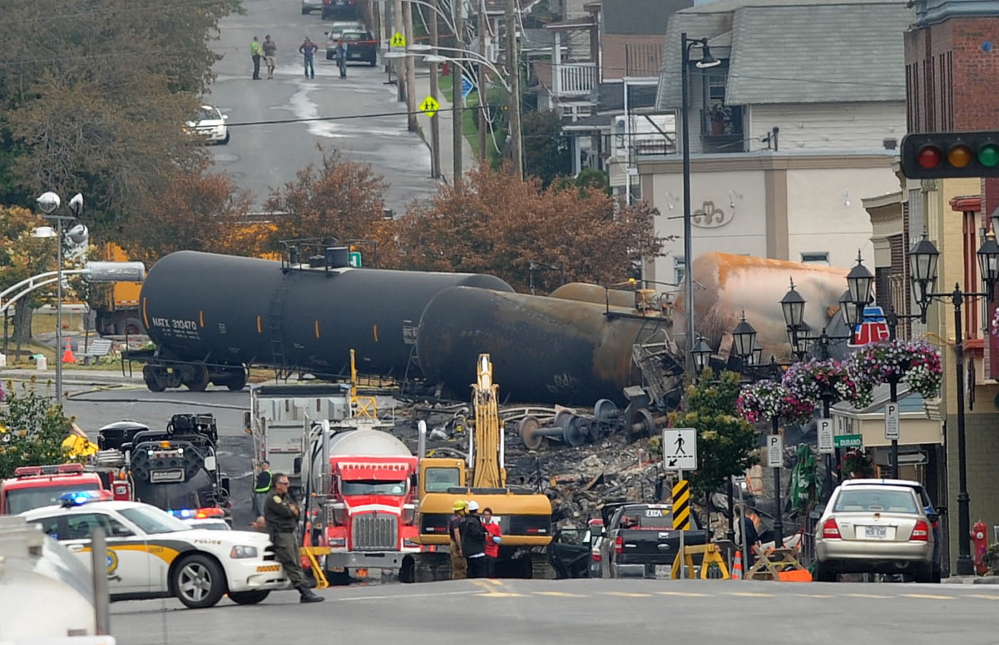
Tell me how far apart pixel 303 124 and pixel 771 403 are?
224 feet

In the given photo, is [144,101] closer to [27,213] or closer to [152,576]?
[27,213]

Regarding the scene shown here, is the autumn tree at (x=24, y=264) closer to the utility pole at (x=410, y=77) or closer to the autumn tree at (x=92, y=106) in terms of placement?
the autumn tree at (x=92, y=106)

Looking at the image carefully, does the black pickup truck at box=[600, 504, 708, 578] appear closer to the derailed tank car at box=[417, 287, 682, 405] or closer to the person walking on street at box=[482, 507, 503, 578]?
the person walking on street at box=[482, 507, 503, 578]

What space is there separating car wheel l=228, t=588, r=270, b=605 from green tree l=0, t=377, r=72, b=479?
1835 cm

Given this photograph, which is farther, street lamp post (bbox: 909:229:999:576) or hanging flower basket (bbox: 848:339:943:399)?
hanging flower basket (bbox: 848:339:943:399)

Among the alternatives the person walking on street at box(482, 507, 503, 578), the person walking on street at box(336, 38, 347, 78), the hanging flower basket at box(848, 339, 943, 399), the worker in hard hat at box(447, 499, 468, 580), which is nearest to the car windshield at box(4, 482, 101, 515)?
the worker in hard hat at box(447, 499, 468, 580)

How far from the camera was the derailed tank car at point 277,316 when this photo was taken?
155 feet

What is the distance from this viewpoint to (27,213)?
75.9 metres

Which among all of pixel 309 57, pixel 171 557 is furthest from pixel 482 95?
pixel 171 557

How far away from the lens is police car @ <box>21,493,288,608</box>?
2022cm

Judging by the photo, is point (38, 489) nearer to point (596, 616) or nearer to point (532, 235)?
point (596, 616)

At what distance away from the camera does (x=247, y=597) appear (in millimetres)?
20875

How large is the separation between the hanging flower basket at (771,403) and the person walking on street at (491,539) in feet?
17.0

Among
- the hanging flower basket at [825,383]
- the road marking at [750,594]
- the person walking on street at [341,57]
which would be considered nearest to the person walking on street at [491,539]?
the hanging flower basket at [825,383]
